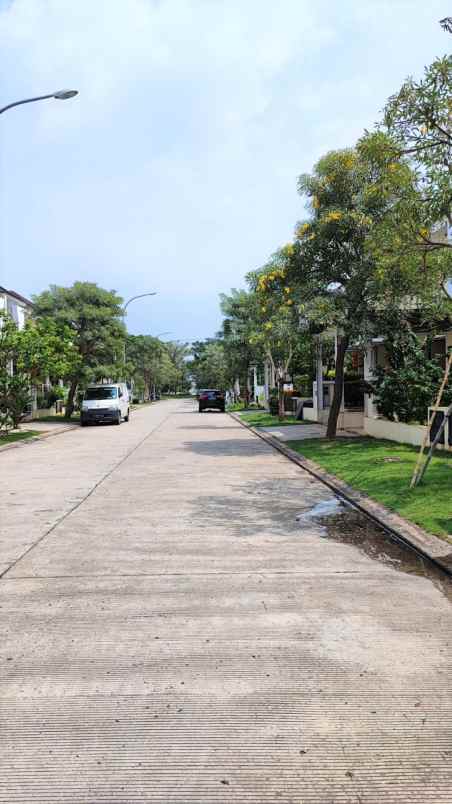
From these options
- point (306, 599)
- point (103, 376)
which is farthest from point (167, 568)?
point (103, 376)

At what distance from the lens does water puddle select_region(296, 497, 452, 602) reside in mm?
6434

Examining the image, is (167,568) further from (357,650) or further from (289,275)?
(289,275)

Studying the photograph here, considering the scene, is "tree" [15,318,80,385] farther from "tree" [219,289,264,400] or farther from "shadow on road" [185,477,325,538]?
"tree" [219,289,264,400]

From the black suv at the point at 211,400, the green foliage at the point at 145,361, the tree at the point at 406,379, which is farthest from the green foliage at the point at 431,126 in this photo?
the green foliage at the point at 145,361

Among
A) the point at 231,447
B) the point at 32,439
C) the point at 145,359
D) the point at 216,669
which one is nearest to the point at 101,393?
the point at 32,439

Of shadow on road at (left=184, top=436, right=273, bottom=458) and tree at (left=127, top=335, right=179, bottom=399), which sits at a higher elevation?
tree at (left=127, top=335, right=179, bottom=399)

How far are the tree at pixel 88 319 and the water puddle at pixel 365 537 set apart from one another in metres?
26.6

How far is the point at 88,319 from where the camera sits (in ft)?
117

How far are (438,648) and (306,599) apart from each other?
1265 millimetres

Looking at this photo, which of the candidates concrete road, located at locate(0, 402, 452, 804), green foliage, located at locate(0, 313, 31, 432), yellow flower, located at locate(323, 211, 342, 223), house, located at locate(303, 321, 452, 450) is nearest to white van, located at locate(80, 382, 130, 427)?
green foliage, located at locate(0, 313, 31, 432)

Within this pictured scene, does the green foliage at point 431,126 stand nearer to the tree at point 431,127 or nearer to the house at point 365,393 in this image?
the tree at point 431,127

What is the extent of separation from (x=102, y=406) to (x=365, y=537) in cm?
2589

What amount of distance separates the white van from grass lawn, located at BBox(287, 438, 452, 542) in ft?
49.5

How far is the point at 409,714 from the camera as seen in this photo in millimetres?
3527
